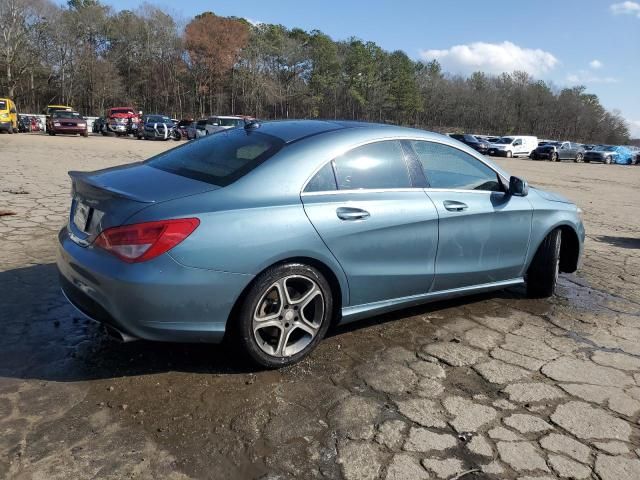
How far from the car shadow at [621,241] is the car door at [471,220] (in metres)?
4.16

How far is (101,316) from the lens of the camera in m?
2.90

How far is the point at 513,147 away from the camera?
1630 inches

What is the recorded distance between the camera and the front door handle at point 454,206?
12.8 ft

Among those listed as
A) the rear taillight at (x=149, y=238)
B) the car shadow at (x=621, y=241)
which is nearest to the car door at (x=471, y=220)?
the rear taillight at (x=149, y=238)

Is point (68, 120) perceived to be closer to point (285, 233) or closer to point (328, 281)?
point (328, 281)

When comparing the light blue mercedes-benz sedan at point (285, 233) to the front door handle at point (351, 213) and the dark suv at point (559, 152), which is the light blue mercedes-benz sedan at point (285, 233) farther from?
the dark suv at point (559, 152)

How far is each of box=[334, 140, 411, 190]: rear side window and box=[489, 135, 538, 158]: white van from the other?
39851 mm

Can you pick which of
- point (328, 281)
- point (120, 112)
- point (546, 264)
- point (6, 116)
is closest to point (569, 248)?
point (546, 264)

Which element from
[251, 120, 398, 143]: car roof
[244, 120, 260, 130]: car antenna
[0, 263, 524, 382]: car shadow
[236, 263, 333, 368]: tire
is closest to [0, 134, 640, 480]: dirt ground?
[0, 263, 524, 382]: car shadow

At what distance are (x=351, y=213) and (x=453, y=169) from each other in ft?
3.91

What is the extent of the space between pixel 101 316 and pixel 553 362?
285 cm

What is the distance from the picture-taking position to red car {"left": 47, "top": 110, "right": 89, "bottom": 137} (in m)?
33.0

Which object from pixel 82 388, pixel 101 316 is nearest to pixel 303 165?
pixel 101 316

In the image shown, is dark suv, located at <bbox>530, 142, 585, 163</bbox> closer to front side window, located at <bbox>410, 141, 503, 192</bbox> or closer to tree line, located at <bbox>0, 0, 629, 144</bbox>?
tree line, located at <bbox>0, 0, 629, 144</bbox>
